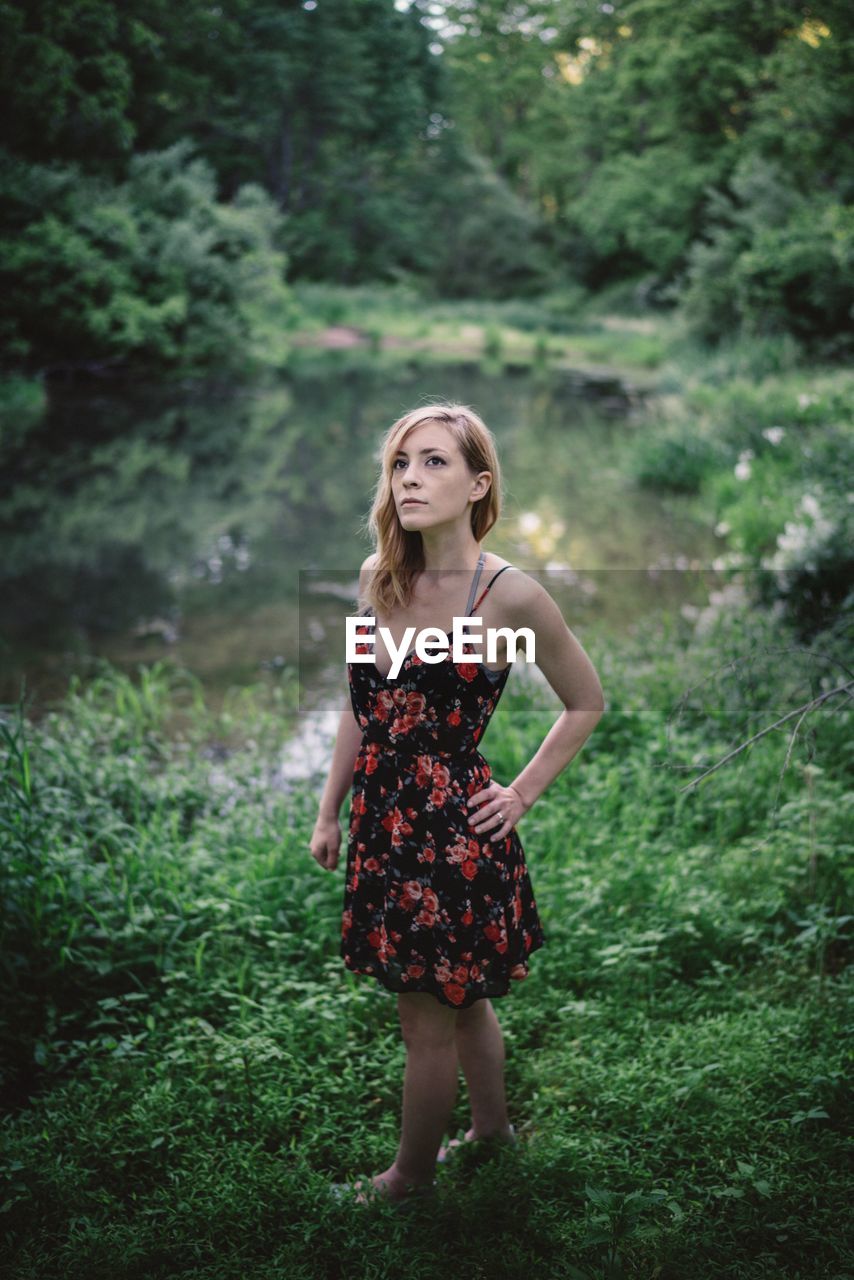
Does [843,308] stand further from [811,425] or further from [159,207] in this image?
[159,207]

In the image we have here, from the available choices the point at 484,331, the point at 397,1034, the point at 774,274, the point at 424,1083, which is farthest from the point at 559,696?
the point at 484,331

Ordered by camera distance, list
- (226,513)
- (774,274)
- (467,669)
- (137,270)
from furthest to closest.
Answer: (137,270), (774,274), (226,513), (467,669)

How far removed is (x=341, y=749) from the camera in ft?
7.84

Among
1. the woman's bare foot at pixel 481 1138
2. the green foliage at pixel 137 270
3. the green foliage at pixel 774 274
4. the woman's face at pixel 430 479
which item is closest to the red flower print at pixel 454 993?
the woman's bare foot at pixel 481 1138

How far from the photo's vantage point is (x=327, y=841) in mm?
2441

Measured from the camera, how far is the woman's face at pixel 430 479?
2.13 metres

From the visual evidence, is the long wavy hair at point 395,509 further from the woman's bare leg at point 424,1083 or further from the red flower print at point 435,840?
the woman's bare leg at point 424,1083

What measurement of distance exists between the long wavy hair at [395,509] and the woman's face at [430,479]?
0.7 inches

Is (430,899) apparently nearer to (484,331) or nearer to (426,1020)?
(426,1020)

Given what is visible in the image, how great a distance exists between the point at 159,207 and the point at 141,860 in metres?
18.2

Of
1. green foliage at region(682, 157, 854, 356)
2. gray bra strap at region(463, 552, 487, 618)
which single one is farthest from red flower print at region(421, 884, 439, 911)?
green foliage at region(682, 157, 854, 356)

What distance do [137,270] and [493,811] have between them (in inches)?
693

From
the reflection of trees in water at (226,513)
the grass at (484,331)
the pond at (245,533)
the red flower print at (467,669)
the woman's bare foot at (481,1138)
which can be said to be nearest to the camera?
the red flower print at (467,669)
